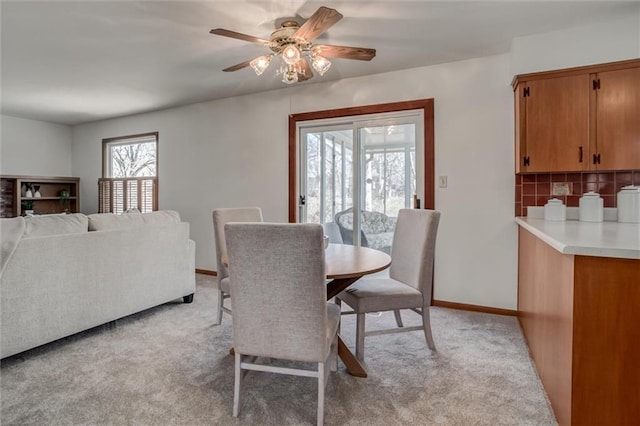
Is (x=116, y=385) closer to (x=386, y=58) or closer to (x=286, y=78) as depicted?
(x=286, y=78)

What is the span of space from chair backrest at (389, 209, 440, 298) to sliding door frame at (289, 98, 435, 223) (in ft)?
2.89

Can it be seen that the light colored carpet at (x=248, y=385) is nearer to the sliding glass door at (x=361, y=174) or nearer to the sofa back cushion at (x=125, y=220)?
the sofa back cushion at (x=125, y=220)

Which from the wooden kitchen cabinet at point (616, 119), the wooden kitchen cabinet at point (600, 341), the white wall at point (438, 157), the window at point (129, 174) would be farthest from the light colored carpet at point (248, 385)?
the window at point (129, 174)

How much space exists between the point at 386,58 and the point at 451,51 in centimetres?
56

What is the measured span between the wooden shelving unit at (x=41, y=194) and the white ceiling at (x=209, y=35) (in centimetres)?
192

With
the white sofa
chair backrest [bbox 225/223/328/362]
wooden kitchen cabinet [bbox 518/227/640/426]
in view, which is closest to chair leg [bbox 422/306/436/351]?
wooden kitchen cabinet [bbox 518/227/640/426]

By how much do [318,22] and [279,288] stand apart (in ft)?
4.82

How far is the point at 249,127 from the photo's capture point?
4.25 m

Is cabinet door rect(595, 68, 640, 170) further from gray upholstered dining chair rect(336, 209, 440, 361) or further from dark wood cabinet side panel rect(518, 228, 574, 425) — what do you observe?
gray upholstered dining chair rect(336, 209, 440, 361)

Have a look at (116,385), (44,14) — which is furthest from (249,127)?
(116,385)

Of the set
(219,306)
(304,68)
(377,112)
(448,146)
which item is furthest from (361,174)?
(219,306)

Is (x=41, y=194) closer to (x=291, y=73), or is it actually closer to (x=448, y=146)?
(x=291, y=73)

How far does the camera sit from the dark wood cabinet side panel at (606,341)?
1.31m

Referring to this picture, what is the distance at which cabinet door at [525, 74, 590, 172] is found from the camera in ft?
8.43
